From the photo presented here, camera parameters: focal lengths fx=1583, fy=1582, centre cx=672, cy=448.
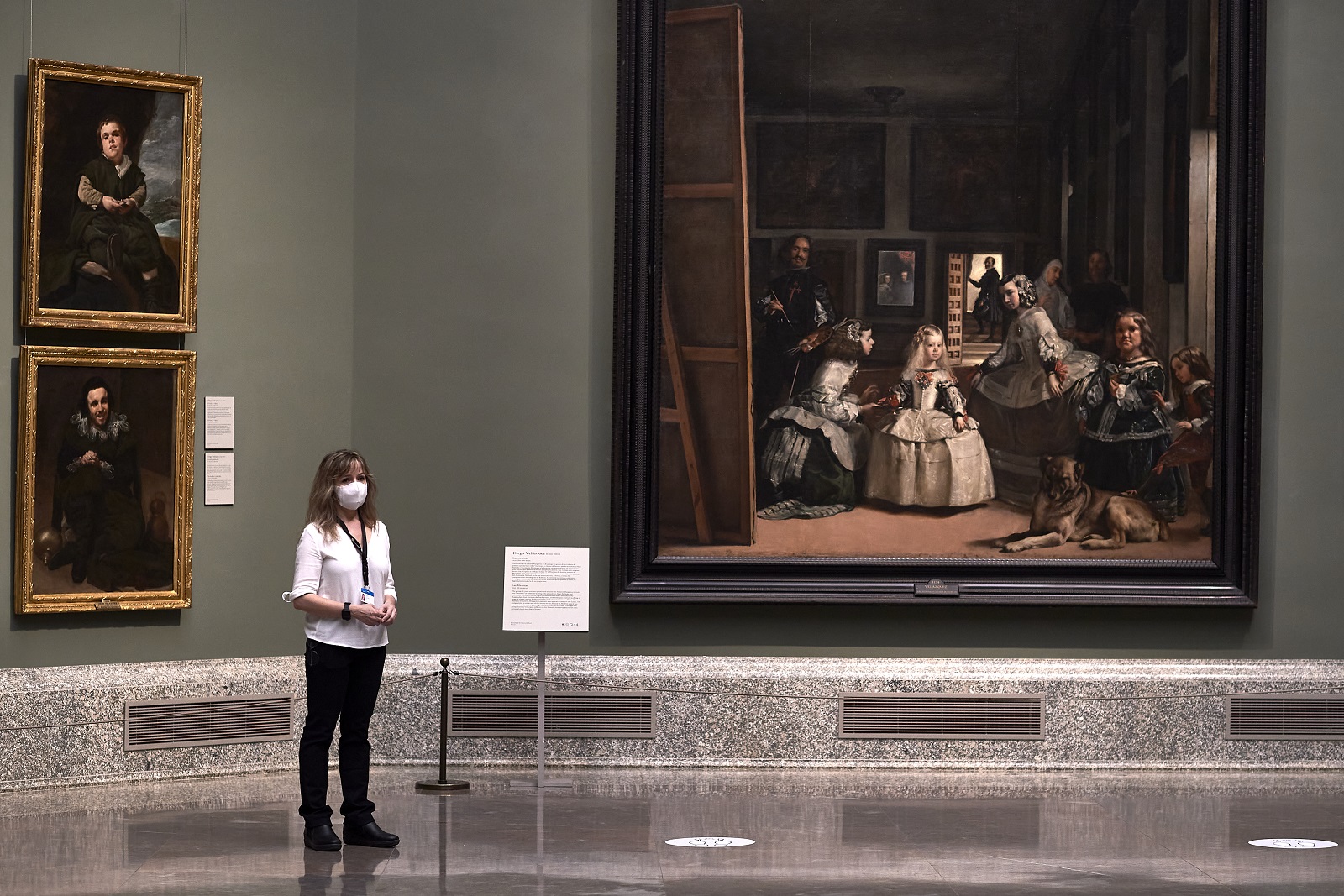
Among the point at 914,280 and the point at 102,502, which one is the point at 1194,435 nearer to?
Answer: the point at 914,280

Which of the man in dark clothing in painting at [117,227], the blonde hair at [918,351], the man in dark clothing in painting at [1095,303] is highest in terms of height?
the man in dark clothing in painting at [117,227]

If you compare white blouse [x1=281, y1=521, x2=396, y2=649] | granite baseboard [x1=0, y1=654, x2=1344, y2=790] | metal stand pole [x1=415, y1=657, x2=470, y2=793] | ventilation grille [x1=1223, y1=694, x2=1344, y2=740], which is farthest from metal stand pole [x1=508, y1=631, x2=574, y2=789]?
ventilation grille [x1=1223, y1=694, x2=1344, y2=740]

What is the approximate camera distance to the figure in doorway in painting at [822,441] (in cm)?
1102

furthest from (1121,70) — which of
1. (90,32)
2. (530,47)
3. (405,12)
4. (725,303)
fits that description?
(90,32)

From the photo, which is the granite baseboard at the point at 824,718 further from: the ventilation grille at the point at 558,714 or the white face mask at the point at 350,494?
the white face mask at the point at 350,494

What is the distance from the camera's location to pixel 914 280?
11.0 m

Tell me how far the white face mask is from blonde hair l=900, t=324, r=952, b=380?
4.44 metres

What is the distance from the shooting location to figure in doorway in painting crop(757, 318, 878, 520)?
11.0m

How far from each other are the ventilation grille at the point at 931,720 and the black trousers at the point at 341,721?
3905 mm

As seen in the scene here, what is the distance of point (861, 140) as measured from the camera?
11.0 m

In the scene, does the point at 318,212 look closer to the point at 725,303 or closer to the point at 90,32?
the point at 90,32

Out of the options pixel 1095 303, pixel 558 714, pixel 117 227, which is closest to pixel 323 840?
pixel 558 714

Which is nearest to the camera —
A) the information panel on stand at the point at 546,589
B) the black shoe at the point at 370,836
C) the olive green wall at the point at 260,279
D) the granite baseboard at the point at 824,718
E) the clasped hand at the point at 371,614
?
the clasped hand at the point at 371,614

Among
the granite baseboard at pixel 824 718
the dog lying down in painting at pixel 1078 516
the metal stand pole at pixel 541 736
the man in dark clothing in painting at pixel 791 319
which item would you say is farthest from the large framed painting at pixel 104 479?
the dog lying down in painting at pixel 1078 516
